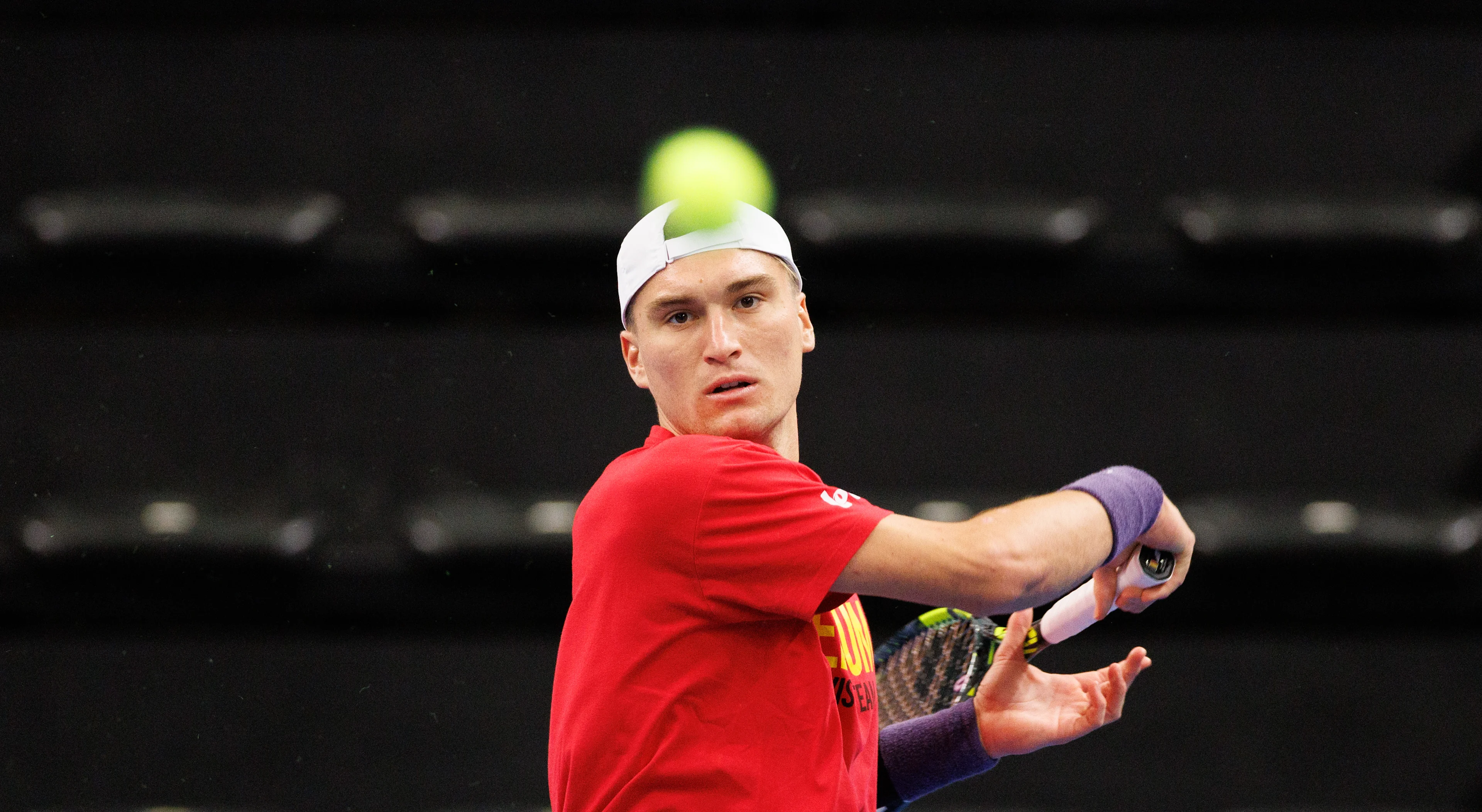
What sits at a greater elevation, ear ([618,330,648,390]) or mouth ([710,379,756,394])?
ear ([618,330,648,390])

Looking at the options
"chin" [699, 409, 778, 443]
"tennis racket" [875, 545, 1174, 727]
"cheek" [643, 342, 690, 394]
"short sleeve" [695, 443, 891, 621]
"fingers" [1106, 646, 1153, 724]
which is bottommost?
"fingers" [1106, 646, 1153, 724]

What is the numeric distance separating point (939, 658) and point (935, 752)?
5.5 inches

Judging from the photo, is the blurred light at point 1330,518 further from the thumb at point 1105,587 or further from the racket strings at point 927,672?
the thumb at point 1105,587

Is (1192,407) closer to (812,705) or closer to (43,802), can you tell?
(812,705)

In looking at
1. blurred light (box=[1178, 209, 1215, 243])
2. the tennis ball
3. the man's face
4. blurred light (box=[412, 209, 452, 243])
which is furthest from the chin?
blurred light (box=[1178, 209, 1215, 243])

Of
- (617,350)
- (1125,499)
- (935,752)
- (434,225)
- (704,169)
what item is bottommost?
(935,752)

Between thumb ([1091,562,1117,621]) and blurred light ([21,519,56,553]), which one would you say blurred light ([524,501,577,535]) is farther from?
thumb ([1091,562,1117,621])

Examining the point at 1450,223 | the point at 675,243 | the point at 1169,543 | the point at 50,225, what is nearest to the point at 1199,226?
the point at 1450,223

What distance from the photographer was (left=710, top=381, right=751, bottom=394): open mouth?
1295mm

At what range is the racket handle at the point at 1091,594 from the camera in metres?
1.25

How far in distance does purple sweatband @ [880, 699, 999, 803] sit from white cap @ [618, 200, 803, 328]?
62 centimetres

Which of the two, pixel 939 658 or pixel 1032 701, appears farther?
pixel 939 658

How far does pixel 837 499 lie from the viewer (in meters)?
1.12

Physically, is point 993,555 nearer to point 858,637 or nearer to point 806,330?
point 858,637
